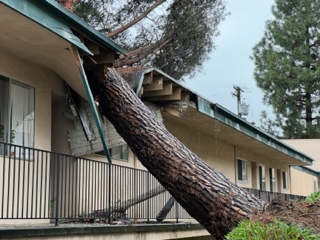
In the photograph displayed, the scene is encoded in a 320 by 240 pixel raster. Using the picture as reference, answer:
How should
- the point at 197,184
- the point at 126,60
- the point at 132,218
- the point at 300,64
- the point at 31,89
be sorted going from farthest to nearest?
1. the point at 300,64
2. the point at 126,60
3. the point at 132,218
4. the point at 31,89
5. the point at 197,184

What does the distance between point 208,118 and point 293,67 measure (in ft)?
104

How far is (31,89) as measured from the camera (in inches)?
416

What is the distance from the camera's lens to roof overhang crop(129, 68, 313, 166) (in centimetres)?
1297

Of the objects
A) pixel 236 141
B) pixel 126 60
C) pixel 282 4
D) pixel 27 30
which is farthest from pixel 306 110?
pixel 27 30

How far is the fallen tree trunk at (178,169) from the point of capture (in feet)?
25.8

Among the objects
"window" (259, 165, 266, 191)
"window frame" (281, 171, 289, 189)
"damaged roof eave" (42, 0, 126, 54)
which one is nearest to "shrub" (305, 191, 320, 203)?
"damaged roof eave" (42, 0, 126, 54)

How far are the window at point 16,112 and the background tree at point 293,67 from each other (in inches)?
1484

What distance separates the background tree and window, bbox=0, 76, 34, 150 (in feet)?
124

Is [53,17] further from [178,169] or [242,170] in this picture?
[242,170]

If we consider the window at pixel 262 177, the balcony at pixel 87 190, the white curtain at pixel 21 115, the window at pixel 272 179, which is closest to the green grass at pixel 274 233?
the balcony at pixel 87 190

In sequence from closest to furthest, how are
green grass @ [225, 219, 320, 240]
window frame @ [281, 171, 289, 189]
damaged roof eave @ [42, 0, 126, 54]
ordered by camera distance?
green grass @ [225, 219, 320, 240], damaged roof eave @ [42, 0, 126, 54], window frame @ [281, 171, 289, 189]

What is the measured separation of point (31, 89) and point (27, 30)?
2.14m

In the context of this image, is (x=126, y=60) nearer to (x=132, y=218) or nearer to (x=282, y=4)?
(x=132, y=218)

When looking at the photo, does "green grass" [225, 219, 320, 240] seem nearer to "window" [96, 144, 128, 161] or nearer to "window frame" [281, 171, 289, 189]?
"window" [96, 144, 128, 161]
